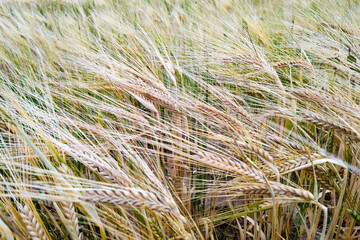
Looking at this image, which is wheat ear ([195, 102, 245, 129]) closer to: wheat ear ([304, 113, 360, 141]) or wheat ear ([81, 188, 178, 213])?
wheat ear ([304, 113, 360, 141])

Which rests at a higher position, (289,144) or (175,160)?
(289,144)

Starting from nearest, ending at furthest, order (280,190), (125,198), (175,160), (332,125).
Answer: (125,198), (280,190), (332,125), (175,160)

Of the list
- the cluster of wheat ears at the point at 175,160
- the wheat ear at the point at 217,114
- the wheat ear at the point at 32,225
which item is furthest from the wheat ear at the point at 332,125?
the wheat ear at the point at 32,225

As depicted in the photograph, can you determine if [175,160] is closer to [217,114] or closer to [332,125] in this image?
[217,114]

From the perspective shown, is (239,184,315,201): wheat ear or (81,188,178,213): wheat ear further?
(239,184,315,201): wheat ear

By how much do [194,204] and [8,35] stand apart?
63.4 inches

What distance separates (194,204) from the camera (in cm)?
100

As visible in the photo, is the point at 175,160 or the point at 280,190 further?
the point at 175,160

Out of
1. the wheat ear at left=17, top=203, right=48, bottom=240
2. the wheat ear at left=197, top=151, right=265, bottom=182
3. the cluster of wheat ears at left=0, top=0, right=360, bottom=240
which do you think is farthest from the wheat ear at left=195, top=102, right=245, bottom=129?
the wheat ear at left=17, top=203, right=48, bottom=240

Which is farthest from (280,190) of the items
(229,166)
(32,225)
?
(32,225)

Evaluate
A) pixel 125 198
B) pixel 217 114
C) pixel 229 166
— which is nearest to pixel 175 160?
pixel 217 114

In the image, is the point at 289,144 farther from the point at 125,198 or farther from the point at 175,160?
the point at 125,198

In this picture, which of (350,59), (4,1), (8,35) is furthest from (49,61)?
(4,1)

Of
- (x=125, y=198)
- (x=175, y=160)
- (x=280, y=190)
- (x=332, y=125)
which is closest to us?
(x=125, y=198)
